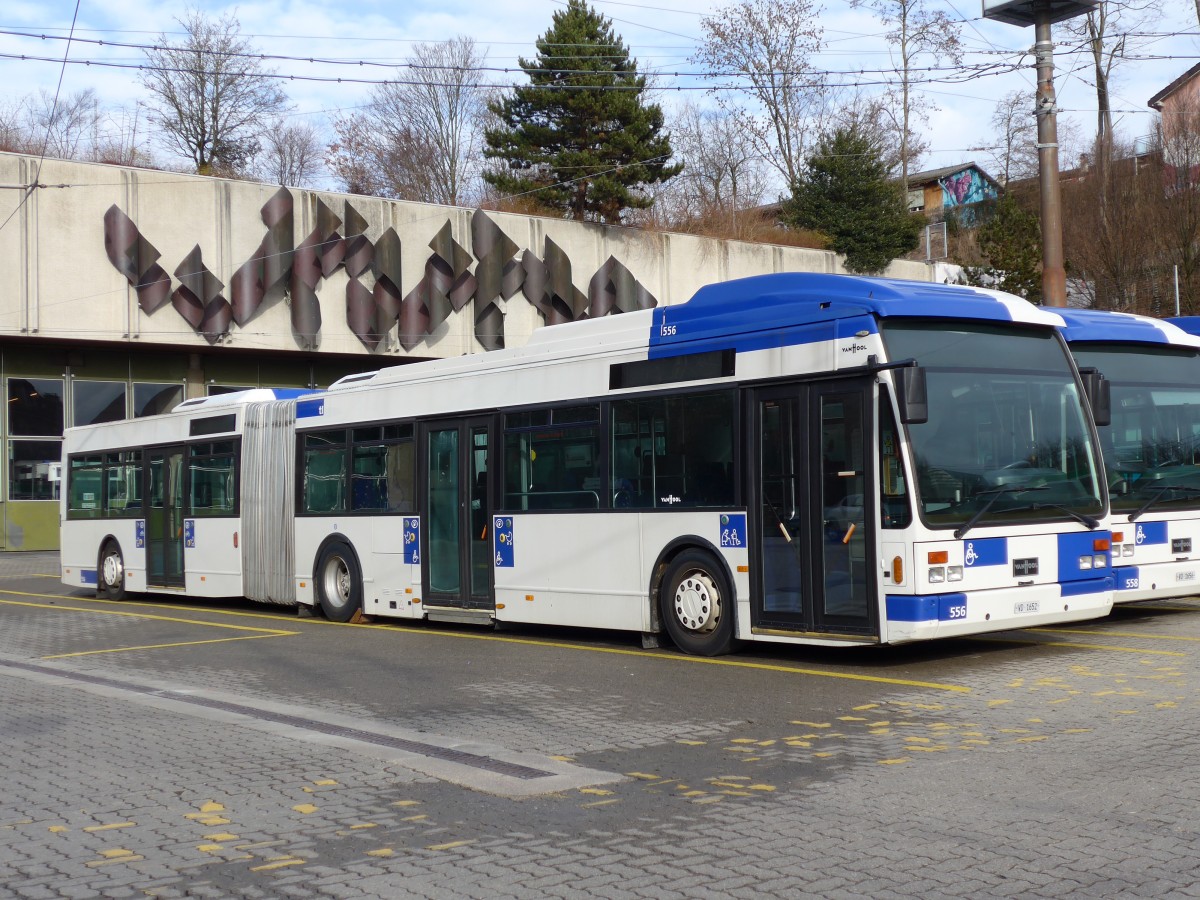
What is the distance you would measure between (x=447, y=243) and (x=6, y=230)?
1260 cm

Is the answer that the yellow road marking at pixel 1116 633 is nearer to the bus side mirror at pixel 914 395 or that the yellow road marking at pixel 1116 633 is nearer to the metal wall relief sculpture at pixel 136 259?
the bus side mirror at pixel 914 395

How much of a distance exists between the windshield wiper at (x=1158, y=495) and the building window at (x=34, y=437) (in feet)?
99.0

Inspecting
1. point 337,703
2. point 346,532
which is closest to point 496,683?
point 337,703

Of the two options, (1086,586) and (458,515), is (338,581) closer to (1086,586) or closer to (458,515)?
(458,515)

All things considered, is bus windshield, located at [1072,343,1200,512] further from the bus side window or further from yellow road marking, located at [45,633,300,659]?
yellow road marking, located at [45,633,300,659]

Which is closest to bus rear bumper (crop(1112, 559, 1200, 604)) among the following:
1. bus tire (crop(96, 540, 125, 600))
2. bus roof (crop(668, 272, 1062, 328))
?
bus roof (crop(668, 272, 1062, 328))

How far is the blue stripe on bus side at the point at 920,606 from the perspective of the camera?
33.7 feet

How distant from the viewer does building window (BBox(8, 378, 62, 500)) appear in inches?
1438

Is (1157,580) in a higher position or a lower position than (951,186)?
lower

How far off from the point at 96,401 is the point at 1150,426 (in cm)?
3098

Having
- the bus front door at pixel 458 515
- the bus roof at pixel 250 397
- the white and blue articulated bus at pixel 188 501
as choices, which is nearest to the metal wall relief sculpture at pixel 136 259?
the white and blue articulated bus at pixel 188 501

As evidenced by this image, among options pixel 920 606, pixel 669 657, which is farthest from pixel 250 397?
pixel 920 606

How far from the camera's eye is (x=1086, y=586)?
1137 centimetres

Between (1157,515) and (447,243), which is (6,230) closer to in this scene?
(447,243)
